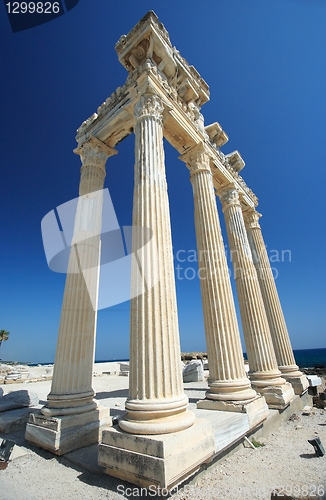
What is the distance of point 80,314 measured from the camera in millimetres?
9586

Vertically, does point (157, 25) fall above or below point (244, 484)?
above

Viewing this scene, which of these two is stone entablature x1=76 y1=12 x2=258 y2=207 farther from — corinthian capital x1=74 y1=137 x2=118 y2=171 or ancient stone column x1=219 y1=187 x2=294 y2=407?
ancient stone column x1=219 y1=187 x2=294 y2=407

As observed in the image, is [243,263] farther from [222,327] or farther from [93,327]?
[93,327]

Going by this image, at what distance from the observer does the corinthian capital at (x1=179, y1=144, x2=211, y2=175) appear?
13.6 metres

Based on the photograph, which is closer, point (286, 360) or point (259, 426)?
point (259, 426)

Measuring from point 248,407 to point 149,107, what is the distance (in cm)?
1239

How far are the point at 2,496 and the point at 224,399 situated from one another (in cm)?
720

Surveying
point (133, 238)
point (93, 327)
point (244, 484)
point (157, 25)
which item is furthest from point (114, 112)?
point (244, 484)

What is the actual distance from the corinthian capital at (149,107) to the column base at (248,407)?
1170 cm

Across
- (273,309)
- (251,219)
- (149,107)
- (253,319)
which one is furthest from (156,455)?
(251,219)

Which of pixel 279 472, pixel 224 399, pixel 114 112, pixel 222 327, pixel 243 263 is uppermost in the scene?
pixel 114 112

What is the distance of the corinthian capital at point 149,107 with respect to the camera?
1016cm

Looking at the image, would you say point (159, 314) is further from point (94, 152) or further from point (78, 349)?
point (94, 152)

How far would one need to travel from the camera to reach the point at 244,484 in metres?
5.67
